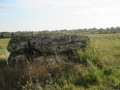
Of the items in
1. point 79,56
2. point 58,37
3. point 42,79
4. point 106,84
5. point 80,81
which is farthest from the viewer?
point 58,37

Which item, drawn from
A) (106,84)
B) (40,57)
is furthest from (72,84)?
(40,57)

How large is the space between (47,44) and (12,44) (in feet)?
6.34

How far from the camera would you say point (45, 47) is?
237 inches

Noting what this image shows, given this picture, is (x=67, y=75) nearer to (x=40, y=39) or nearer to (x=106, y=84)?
(x=106, y=84)

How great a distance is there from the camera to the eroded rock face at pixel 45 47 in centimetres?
607

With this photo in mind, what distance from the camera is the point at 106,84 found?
12.3 ft

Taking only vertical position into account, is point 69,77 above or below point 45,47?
below

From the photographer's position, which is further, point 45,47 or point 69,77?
point 45,47

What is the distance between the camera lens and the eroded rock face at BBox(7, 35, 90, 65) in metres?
6.07

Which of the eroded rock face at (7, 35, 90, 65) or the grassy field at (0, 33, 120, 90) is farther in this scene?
the eroded rock face at (7, 35, 90, 65)

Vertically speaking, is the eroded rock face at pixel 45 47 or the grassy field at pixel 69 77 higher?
the eroded rock face at pixel 45 47

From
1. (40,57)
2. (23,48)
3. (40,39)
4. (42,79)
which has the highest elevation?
(40,39)

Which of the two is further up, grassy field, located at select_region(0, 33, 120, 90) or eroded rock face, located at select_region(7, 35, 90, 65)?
eroded rock face, located at select_region(7, 35, 90, 65)

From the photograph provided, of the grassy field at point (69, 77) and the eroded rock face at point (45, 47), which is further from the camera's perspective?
the eroded rock face at point (45, 47)
